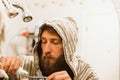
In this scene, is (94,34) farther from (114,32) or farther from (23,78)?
(23,78)

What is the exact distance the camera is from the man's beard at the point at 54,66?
2.87 feet

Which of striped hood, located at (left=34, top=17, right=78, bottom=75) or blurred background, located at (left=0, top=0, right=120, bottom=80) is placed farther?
blurred background, located at (left=0, top=0, right=120, bottom=80)

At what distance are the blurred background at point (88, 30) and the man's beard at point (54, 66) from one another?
553mm

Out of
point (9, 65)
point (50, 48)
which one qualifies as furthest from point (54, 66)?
point (9, 65)

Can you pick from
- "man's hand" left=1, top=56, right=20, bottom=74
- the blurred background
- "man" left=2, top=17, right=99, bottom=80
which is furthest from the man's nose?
the blurred background

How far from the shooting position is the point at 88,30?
1.75 metres

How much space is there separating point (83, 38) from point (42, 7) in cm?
42

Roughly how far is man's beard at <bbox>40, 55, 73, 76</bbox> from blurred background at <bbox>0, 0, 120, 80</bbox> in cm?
55

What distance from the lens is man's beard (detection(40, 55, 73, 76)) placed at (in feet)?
2.87

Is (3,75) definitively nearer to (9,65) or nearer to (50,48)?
(9,65)

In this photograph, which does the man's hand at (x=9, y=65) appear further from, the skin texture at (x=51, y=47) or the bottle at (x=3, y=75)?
the skin texture at (x=51, y=47)

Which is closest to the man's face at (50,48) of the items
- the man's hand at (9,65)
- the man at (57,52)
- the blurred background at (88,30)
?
the man at (57,52)

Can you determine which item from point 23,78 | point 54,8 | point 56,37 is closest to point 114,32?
point 54,8

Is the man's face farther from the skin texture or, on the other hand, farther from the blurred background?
the blurred background
